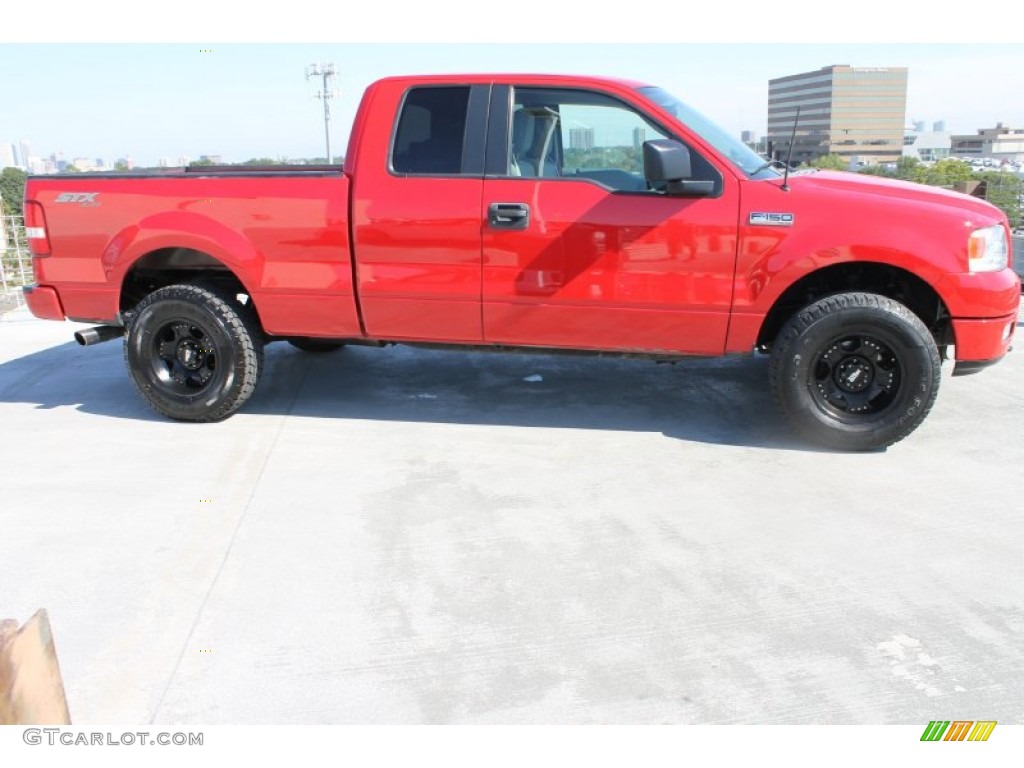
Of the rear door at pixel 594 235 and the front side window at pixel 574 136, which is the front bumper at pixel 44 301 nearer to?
the rear door at pixel 594 235

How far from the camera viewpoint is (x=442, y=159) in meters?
4.73

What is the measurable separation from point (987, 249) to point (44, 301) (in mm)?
5467

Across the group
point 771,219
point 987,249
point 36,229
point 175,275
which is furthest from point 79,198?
point 987,249

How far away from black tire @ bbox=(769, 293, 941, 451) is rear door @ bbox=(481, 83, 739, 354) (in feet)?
1.43

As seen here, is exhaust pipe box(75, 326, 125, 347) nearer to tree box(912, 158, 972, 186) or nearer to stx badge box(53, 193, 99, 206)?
stx badge box(53, 193, 99, 206)

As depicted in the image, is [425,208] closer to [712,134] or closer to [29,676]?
[712,134]

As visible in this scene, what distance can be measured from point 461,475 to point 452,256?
1.23 m

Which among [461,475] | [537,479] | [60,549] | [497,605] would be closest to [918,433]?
[537,479]

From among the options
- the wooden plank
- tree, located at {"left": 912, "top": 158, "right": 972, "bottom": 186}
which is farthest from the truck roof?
tree, located at {"left": 912, "top": 158, "right": 972, "bottom": 186}

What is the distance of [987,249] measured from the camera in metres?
4.38

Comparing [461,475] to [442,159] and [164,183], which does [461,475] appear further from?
[164,183]

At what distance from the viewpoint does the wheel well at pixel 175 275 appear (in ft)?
17.1

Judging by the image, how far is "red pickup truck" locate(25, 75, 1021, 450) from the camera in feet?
14.4

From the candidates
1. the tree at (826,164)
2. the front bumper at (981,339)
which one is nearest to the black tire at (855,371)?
the front bumper at (981,339)
